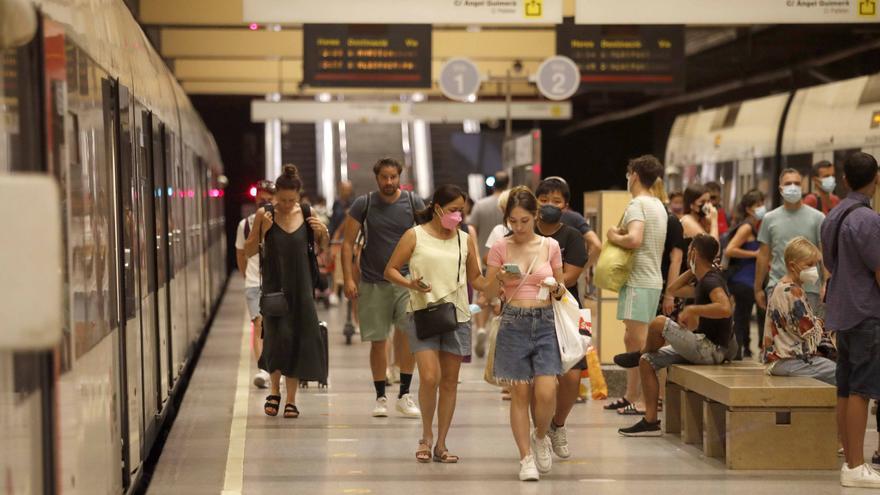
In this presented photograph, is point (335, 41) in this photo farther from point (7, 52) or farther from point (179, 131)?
point (7, 52)

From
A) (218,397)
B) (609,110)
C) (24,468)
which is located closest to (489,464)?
(218,397)

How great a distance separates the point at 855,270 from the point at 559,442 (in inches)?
78.9

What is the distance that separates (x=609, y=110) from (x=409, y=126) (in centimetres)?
552

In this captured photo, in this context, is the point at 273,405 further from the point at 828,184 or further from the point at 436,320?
the point at 828,184

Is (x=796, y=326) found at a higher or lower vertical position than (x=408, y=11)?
lower

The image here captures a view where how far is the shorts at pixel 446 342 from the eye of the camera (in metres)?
7.88

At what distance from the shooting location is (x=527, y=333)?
7383mm

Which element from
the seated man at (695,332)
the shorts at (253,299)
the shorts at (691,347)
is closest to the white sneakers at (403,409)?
the seated man at (695,332)

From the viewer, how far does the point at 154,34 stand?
20.8 meters

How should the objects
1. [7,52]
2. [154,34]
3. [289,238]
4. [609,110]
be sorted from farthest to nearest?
1. [609,110]
2. [154,34]
3. [289,238]
4. [7,52]

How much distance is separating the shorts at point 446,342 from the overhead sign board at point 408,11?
14.3ft

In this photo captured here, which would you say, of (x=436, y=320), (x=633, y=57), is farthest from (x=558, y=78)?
(x=436, y=320)

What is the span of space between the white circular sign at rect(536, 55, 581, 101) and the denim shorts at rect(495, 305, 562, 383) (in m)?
9.43

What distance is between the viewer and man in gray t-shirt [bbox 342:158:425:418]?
9.70m
